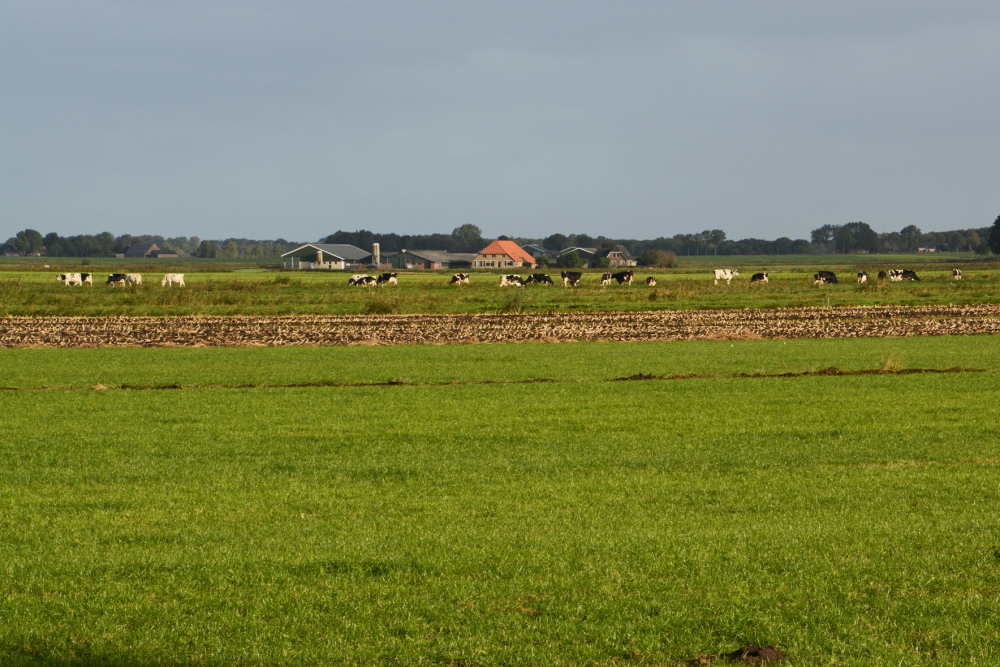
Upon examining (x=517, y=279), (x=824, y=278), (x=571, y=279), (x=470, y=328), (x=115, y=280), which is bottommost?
(x=470, y=328)

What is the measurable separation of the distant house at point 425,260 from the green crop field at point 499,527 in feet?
510

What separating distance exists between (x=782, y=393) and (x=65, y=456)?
14452 millimetres

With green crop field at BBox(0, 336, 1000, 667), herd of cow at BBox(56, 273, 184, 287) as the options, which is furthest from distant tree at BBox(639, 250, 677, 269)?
green crop field at BBox(0, 336, 1000, 667)

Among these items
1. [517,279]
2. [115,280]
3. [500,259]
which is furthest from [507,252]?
[115,280]

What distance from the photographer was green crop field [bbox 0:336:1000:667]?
23.3 feet

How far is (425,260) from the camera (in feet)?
579

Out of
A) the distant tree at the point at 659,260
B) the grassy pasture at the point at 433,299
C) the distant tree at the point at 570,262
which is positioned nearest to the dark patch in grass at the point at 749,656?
the grassy pasture at the point at 433,299

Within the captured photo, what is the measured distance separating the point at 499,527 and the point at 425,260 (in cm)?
16769

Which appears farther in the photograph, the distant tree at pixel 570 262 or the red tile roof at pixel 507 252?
the red tile roof at pixel 507 252

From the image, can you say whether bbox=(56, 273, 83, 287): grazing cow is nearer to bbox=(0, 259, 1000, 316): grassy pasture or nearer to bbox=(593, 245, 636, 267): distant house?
bbox=(0, 259, 1000, 316): grassy pasture

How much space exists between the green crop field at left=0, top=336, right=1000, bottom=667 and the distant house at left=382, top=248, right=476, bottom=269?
155 m

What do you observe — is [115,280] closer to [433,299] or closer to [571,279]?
[433,299]

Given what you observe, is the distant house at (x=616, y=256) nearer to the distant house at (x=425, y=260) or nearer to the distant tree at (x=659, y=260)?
the distant tree at (x=659, y=260)

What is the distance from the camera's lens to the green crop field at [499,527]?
7.10m
